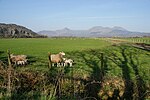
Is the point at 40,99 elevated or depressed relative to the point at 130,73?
elevated

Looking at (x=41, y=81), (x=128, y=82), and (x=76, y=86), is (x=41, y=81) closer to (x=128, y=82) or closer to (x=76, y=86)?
(x=76, y=86)

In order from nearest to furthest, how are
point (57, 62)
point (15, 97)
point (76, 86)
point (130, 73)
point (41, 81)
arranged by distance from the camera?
point (15, 97), point (41, 81), point (76, 86), point (130, 73), point (57, 62)

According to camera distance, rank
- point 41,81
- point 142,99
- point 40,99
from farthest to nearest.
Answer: point 142,99 < point 41,81 < point 40,99

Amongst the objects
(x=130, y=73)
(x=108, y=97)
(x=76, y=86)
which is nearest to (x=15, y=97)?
(x=76, y=86)

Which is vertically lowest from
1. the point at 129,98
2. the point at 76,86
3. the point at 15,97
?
the point at 129,98

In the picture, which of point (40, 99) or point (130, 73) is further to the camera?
point (130, 73)

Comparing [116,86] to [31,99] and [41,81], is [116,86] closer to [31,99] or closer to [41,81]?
[41,81]

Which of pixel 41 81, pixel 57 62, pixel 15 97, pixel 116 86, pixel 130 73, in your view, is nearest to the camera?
pixel 15 97

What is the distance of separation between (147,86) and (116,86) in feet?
7.06

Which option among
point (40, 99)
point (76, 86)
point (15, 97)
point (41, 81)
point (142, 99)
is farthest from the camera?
point (142, 99)

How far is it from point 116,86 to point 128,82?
1.19m

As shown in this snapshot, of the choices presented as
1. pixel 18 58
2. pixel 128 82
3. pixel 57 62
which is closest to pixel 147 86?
pixel 128 82

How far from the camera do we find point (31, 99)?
20.6 feet

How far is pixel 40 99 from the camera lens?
613 cm
